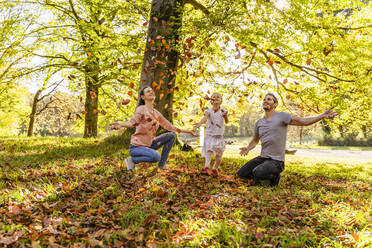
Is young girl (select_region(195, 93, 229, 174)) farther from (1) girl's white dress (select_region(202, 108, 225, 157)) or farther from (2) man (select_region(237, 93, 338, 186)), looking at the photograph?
(2) man (select_region(237, 93, 338, 186))

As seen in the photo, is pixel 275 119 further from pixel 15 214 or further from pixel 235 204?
pixel 15 214

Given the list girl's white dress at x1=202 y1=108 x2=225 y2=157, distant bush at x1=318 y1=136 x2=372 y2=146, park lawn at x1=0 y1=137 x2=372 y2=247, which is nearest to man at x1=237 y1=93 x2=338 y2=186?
park lawn at x1=0 y1=137 x2=372 y2=247

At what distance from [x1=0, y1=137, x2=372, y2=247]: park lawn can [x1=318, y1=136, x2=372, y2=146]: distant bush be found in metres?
37.1

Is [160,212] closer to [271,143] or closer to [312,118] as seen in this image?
[271,143]

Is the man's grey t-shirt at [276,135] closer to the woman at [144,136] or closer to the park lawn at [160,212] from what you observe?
the park lawn at [160,212]

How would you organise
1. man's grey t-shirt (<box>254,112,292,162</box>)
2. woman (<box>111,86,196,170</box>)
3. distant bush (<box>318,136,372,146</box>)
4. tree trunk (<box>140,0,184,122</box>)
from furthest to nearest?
1. distant bush (<box>318,136,372,146</box>)
2. tree trunk (<box>140,0,184,122</box>)
3. man's grey t-shirt (<box>254,112,292,162</box>)
4. woman (<box>111,86,196,170</box>)

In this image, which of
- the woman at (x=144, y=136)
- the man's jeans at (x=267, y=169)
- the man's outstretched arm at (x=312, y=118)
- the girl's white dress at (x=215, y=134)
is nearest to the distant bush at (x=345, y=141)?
the man's outstretched arm at (x=312, y=118)

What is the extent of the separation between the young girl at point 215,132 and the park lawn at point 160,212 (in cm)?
73

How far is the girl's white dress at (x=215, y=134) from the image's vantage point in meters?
5.58

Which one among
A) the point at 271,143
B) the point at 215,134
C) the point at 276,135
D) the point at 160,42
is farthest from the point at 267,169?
the point at 160,42

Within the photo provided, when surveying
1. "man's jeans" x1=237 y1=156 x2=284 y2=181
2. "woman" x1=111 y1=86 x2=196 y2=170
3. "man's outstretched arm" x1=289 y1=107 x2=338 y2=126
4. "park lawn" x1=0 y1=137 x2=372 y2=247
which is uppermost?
"man's outstretched arm" x1=289 y1=107 x2=338 y2=126

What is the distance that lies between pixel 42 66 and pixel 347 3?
12.7 m

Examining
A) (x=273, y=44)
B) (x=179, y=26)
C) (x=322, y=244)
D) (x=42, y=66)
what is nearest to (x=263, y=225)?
(x=322, y=244)

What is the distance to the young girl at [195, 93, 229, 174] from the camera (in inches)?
220
